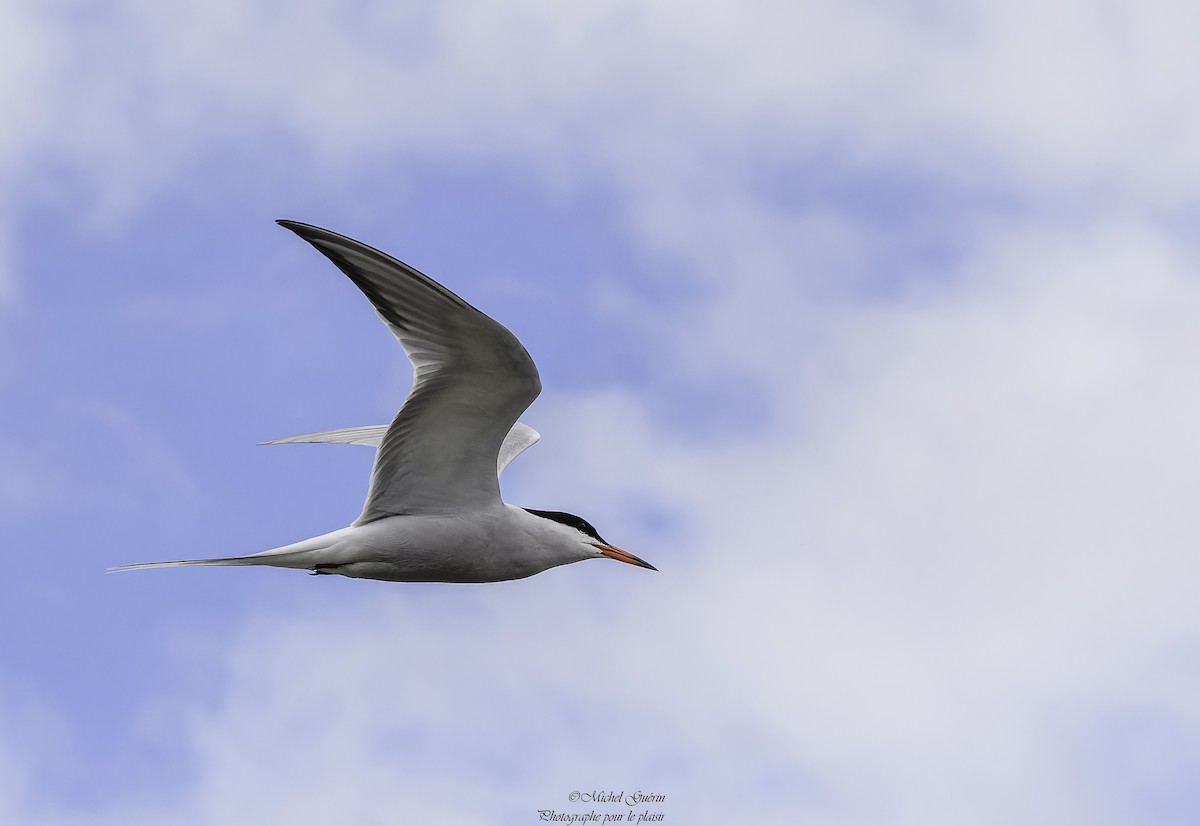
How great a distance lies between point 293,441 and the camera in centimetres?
1065

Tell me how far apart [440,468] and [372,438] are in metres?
2.29

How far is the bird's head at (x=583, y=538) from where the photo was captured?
9102 millimetres

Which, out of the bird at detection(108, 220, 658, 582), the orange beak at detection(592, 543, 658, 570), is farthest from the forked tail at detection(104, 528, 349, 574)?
the orange beak at detection(592, 543, 658, 570)

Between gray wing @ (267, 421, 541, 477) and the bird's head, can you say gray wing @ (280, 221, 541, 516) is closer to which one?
the bird's head

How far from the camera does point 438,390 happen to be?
788cm

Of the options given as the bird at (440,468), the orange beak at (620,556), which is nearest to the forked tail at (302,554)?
the bird at (440,468)

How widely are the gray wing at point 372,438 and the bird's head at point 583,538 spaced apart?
35.3 inches

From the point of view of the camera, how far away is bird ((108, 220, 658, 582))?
741cm

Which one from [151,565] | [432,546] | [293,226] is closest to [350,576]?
[432,546]

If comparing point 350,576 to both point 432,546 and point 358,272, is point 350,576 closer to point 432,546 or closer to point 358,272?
point 432,546

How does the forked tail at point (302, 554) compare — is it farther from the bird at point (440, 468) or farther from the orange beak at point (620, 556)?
the orange beak at point (620, 556)

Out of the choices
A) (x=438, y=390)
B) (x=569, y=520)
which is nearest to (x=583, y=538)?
(x=569, y=520)

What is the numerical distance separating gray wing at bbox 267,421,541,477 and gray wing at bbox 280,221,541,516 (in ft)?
4.58

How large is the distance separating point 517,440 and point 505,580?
1487mm
